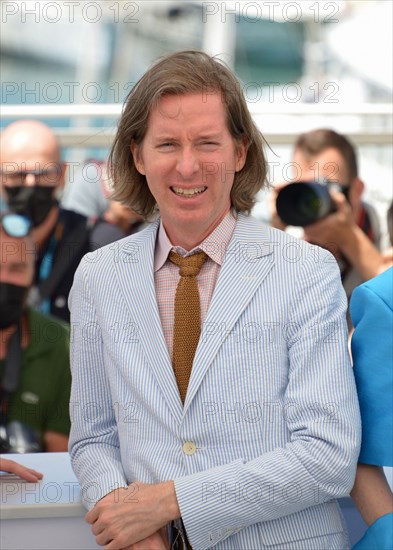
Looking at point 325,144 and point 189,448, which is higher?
point 325,144

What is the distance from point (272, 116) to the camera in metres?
2.97

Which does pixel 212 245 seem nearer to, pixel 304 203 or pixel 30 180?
pixel 304 203

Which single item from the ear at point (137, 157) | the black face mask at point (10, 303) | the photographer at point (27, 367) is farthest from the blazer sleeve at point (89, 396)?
the black face mask at point (10, 303)

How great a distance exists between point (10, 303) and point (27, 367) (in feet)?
0.59

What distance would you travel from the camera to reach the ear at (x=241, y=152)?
4.91 feet

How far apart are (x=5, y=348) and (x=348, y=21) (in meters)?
12.9

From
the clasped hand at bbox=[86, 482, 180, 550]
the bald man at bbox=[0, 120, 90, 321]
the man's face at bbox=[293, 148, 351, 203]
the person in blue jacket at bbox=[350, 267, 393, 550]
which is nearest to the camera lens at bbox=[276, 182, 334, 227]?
the man's face at bbox=[293, 148, 351, 203]

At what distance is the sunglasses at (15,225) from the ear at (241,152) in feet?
3.42

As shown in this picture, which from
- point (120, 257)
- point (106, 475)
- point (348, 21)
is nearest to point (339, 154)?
point (120, 257)

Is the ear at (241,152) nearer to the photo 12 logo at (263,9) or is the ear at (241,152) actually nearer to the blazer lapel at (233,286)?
the blazer lapel at (233,286)

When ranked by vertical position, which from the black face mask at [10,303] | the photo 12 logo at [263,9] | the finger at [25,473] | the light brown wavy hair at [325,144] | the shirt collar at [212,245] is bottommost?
the finger at [25,473]

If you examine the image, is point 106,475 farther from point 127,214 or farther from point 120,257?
point 127,214

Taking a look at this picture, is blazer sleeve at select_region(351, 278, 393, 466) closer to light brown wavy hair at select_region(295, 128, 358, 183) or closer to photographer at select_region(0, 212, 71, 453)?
photographer at select_region(0, 212, 71, 453)


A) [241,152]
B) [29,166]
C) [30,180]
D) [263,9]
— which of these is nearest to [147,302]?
[241,152]
